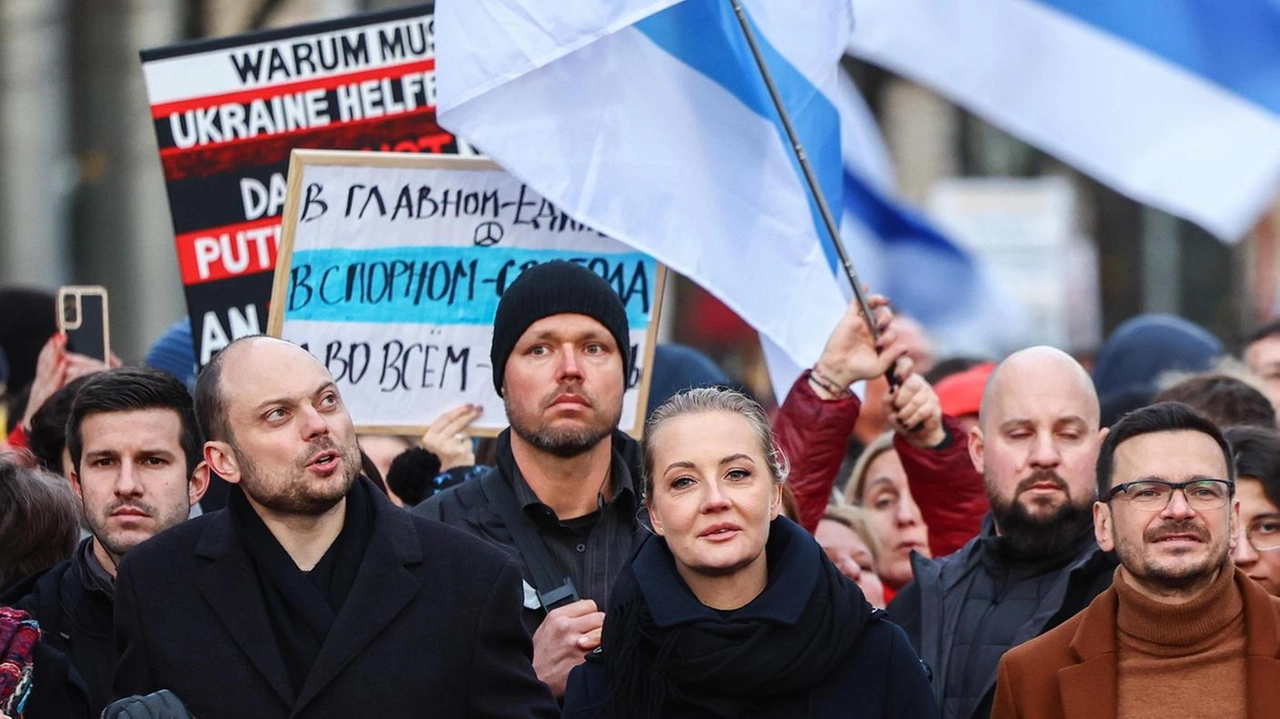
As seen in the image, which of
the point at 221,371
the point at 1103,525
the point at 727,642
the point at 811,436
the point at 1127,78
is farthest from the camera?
the point at 1127,78

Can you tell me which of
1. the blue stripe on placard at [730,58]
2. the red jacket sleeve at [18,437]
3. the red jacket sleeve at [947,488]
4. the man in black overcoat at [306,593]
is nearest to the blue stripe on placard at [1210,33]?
the blue stripe on placard at [730,58]

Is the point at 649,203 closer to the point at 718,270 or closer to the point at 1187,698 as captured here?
the point at 718,270

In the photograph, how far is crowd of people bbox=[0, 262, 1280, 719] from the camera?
16.5ft

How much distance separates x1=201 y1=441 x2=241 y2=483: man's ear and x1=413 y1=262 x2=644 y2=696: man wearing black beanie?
721mm

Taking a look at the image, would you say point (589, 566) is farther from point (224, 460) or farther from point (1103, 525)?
point (1103, 525)

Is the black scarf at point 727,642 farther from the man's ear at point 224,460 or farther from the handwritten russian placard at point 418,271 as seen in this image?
the handwritten russian placard at point 418,271

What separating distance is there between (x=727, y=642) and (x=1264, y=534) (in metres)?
1.78

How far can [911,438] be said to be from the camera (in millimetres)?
6590

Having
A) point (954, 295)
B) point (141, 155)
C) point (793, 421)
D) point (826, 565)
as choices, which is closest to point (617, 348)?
point (793, 421)

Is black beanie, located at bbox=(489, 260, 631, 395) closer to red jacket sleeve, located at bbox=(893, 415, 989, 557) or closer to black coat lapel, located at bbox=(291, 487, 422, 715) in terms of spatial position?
black coat lapel, located at bbox=(291, 487, 422, 715)

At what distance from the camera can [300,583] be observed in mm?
5199

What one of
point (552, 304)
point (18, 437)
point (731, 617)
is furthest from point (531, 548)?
point (18, 437)

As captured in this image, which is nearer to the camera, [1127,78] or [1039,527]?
[1039,527]

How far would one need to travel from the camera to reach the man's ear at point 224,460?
5332 mm
